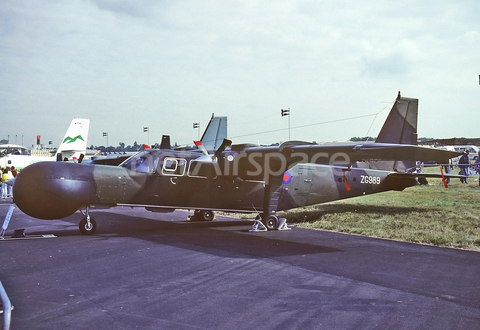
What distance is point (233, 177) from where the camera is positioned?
1422cm

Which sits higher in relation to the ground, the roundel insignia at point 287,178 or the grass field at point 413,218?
the roundel insignia at point 287,178

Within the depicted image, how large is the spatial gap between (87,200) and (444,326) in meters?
9.67

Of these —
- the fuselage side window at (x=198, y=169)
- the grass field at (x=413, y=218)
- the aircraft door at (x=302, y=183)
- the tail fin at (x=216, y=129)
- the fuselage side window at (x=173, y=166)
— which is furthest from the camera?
the tail fin at (x=216, y=129)

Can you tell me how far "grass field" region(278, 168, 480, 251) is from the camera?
11.8 metres

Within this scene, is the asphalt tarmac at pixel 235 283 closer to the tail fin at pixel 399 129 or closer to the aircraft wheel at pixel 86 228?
the aircraft wheel at pixel 86 228

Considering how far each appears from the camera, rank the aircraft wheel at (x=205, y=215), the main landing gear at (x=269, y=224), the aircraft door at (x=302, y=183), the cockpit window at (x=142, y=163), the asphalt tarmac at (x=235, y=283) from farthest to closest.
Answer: the aircraft wheel at (x=205, y=215) < the aircraft door at (x=302, y=183) < the main landing gear at (x=269, y=224) < the cockpit window at (x=142, y=163) < the asphalt tarmac at (x=235, y=283)

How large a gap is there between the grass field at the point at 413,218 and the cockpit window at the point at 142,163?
6220 millimetres

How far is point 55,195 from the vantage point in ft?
36.0

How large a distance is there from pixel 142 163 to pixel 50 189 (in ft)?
9.57

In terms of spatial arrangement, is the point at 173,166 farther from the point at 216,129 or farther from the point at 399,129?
the point at 216,129

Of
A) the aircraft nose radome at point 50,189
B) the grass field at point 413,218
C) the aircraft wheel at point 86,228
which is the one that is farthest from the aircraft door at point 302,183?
the aircraft nose radome at point 50,189

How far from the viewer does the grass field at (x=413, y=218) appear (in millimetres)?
11844

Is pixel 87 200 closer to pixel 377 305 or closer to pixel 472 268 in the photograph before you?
pixel 377 305

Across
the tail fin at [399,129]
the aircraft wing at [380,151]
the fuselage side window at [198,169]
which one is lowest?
the fuselage side window at [198,169]
